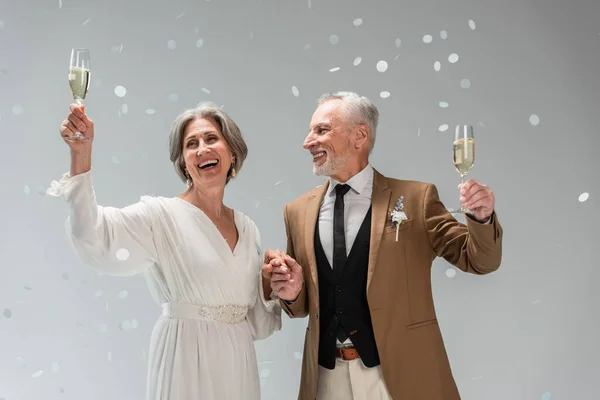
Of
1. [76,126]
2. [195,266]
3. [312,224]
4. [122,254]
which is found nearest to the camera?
[76,126]

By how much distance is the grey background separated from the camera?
404cm

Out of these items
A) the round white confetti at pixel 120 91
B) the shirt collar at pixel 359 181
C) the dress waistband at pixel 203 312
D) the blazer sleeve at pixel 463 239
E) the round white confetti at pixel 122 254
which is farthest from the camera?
the round white confetti at pixel 120 91

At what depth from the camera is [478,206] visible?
93.8 inches

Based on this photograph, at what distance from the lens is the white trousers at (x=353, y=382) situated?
8.59ft

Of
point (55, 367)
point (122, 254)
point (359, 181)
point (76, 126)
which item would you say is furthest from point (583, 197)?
point (55, 367)

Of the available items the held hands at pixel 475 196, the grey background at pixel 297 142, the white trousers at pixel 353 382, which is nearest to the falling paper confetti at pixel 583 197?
the grey background at pixel 297 142

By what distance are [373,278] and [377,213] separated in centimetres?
27

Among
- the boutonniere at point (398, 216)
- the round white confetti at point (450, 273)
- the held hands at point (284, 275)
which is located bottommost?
the round white confetti at point (450, 273)

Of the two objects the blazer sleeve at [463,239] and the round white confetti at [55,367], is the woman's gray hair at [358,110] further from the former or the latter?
the round white confetti at [55,367]

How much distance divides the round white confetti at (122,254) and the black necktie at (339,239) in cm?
79

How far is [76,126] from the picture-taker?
89.0 inches

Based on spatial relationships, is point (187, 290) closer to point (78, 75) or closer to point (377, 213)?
point (377, 213)

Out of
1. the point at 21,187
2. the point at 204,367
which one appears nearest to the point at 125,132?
the point at 21,187

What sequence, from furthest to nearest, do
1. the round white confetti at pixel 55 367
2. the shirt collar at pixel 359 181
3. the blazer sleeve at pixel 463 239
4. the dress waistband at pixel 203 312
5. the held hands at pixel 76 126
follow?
the round white confetti at pixel 55 367 → the shirt collar at pixel 359 181 → the dress waistband at pixel 203 312 → the blazer sleeve at pixel 463 239 → the held hands at pixel 76 126
